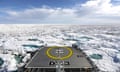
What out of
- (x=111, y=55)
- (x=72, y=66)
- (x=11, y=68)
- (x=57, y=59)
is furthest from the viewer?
(x=111, y=55)

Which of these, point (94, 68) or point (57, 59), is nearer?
point (94, 68)

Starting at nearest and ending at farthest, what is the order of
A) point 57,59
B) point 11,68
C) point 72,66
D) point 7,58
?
point 72,66, point 57,59, point 11,68, point 7,58

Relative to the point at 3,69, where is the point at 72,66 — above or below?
above

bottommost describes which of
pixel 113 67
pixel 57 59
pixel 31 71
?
pixel 113 67

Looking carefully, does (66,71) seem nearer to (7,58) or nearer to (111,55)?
(7,58)

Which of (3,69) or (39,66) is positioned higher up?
(39,66)

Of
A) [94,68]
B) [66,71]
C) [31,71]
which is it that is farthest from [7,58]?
[94,68]

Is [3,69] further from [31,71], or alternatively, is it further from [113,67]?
[113,67]

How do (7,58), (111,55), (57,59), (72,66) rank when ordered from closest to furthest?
(72,66) < (57,59) < (7,58) < (111,55)

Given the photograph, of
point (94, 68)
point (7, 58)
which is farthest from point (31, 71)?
point (7, 58)
